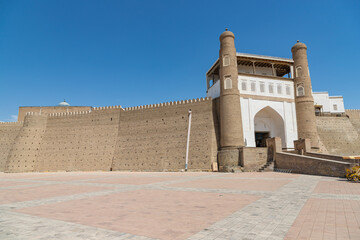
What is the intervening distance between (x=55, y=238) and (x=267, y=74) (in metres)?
26.0

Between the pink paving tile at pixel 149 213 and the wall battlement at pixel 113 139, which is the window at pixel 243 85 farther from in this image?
the pink paving tile at pixel 149 213

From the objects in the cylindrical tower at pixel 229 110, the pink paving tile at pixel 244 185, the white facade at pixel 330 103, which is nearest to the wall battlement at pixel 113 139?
the cylindrical tower at pixel 229 110

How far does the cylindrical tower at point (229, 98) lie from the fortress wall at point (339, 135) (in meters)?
10.9

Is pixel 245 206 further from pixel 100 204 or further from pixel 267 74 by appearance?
pixel 267 74

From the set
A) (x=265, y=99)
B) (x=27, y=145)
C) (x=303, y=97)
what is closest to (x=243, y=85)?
(x=265, y=99)

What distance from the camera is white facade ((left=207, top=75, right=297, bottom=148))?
2211cm

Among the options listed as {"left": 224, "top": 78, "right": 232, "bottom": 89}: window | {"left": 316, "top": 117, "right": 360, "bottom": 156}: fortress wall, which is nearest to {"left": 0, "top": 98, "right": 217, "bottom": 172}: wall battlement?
{"left": 224, "top": 78, "right": 232, "bottom": 89}: window

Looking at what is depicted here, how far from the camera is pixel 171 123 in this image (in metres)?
23.7

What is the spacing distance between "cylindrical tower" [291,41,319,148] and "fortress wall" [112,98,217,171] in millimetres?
8860

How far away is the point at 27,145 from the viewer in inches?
1095

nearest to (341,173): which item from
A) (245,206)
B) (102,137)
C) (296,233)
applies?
(245,206)

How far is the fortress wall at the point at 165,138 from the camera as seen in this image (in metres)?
21.6

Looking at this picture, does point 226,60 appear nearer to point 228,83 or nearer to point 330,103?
point 228,83

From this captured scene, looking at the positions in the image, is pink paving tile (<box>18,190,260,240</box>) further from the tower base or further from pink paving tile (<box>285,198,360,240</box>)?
the tower base
